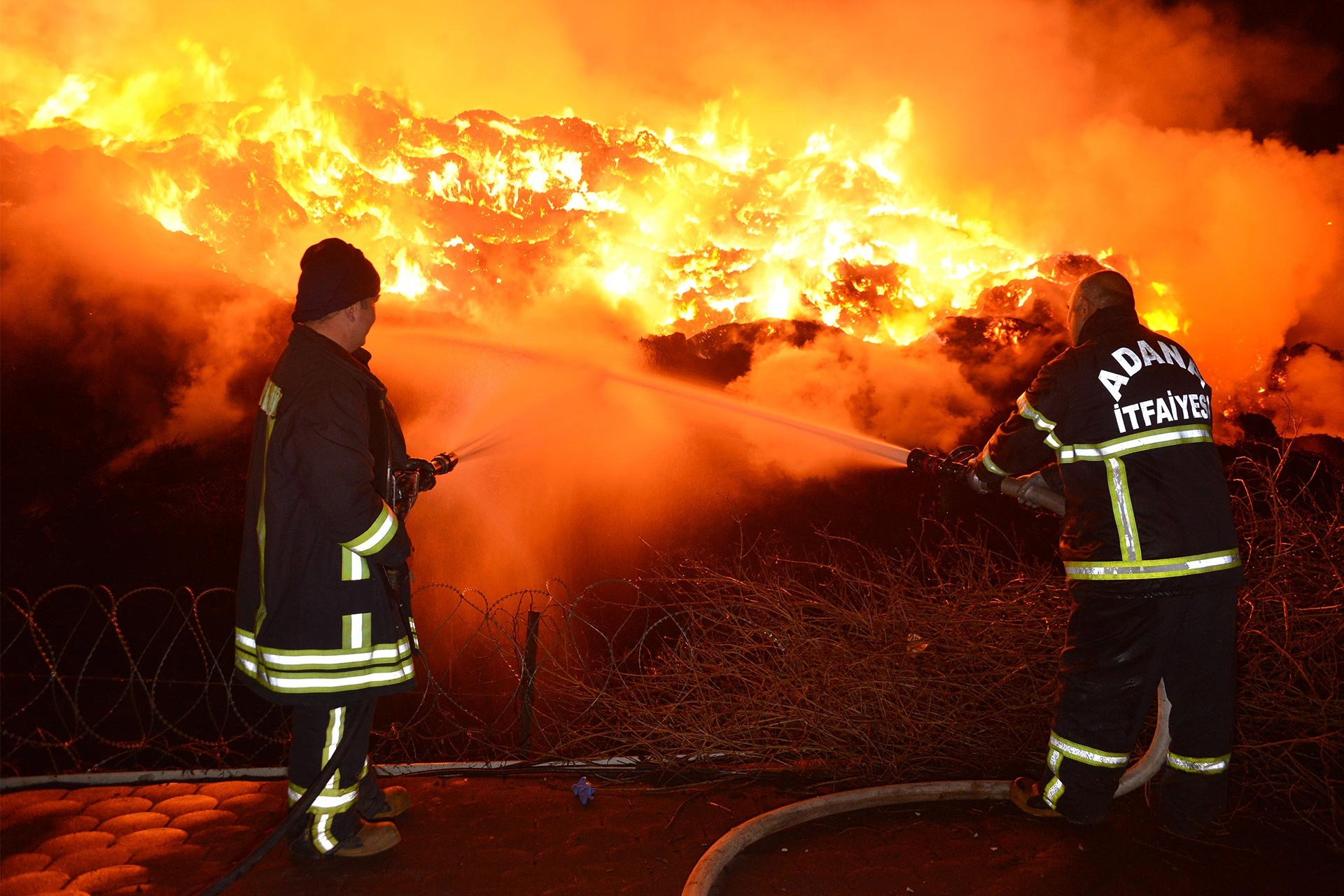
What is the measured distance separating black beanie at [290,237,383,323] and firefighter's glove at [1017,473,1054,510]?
112 inches

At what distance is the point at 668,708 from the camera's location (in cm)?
428

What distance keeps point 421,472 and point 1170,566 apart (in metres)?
2.91

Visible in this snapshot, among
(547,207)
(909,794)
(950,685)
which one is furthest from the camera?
(547,207)

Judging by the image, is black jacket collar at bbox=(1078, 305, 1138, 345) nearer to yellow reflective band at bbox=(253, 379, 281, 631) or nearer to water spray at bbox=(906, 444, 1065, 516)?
water spray at bbox=(906, 444, 1065, 516)

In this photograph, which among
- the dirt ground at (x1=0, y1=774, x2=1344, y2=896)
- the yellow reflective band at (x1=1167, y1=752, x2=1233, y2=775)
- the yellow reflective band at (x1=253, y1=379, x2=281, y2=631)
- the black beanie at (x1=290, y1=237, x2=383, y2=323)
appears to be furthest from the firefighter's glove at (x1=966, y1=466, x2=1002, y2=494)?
the yellow reflective band at (x1=253, y1=379, x2=281, y2=631)

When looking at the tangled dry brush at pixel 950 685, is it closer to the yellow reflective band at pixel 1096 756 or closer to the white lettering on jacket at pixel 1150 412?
the yellow reflective band at pixel 1096 756

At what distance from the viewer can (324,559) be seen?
8.91 ft

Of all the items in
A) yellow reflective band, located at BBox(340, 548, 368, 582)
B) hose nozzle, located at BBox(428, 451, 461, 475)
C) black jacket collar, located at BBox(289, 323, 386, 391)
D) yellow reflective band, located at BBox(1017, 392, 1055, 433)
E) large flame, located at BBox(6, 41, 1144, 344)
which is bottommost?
yellow reflective band, located at BBox(340, 548, 368, 582)

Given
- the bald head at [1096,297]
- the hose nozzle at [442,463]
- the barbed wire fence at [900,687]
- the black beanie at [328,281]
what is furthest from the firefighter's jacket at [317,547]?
the bald head at [1096,297]

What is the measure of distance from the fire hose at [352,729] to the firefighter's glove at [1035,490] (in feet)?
8.35

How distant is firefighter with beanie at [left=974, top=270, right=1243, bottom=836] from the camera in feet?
9.98

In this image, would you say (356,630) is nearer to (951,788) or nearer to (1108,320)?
(951,788)

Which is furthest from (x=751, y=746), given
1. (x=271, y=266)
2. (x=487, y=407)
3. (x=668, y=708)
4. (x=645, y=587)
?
(x=271, y=266)

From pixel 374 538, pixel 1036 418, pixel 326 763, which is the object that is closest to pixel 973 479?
pixel 1036 418
